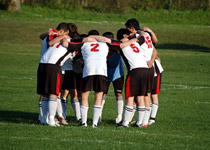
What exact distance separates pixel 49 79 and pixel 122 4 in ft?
136

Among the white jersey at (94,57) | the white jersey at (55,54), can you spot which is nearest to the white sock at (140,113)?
the white jersey at (94,57)

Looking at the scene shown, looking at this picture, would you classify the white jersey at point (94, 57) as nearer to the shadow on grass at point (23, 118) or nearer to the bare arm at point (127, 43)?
the bare arm at point (127, 43)

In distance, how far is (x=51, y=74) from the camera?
10008 mm

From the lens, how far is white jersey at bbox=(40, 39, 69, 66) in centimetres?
1006

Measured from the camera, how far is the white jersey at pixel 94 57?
986 cm

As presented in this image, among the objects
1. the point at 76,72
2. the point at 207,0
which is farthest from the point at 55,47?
the point at 207,0

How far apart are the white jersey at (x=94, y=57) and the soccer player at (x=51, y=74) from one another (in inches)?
19.1

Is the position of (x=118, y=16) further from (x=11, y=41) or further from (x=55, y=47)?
(x=55, y=47)

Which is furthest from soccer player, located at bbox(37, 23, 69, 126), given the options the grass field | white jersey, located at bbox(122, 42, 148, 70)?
white jersey, located at bbox(122, 42, 148, 70)

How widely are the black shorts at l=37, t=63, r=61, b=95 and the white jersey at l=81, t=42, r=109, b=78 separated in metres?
0.60

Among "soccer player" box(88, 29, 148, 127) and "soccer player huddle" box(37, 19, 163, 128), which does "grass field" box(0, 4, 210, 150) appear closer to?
"soccer player huddle" box(37, 19, 163, 128)

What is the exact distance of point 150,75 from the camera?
34.1ft

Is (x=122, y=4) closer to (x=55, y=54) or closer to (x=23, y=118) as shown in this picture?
(x=23, y=118)

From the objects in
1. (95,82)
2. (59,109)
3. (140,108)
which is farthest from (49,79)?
(140,108)
